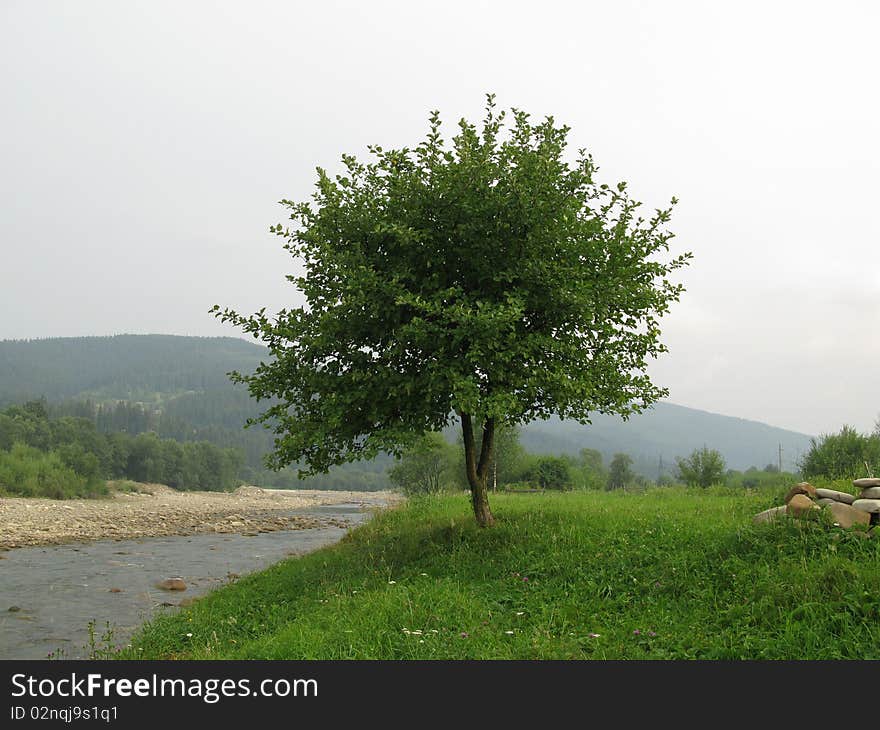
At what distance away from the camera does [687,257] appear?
17312mm

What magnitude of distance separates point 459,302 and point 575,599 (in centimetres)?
692

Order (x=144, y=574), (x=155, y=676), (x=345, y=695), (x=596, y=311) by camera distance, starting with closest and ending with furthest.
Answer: (x=345, y=695) < (x=155, y=676) < (x=596, y=311) < (x=144, y=574)

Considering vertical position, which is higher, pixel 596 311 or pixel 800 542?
pixel 596 311

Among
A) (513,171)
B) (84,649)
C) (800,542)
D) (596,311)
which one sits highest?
(513,171)

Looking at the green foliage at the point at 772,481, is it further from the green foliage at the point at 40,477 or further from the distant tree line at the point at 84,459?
the distant tree line at the point at 84,459

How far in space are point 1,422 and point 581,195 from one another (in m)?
124

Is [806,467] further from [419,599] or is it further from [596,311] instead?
[419,599]

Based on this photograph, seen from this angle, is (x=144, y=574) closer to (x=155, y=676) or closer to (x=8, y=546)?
(x=8, y=546)

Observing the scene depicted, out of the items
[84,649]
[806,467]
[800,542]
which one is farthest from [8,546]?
[806,467]

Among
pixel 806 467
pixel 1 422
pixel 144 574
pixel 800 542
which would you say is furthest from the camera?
pixel 1 422

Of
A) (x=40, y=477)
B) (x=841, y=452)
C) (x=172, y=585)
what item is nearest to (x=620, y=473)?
(x=841, y=452)

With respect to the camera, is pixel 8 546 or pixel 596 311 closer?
pixel 596 311

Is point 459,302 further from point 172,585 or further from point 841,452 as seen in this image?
point 841,452

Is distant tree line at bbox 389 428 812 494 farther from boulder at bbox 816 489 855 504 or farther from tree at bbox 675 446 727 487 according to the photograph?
boulder at bbox 816 489 855 504
